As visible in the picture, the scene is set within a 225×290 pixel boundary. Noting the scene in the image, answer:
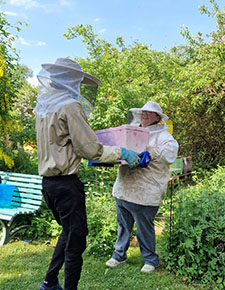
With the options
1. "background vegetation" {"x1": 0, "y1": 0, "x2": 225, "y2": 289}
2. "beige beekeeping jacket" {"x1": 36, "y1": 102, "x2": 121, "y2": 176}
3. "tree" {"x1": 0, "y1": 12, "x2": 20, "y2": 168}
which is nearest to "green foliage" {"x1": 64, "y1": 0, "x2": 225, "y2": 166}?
"background vegetation" {"x1": 0, "y1": 0, "x2": 225, "y2": 289}

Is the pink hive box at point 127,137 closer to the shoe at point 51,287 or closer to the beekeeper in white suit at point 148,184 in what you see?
the beekeeper in white suit at point 148,184

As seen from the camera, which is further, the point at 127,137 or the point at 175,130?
the point at 175,130

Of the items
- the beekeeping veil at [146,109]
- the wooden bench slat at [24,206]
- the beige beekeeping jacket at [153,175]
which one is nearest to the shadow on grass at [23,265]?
the wooden bench slat at [24,206]

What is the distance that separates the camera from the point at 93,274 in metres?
3.09

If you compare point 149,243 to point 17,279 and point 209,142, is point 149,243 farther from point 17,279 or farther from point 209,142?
point 209,142

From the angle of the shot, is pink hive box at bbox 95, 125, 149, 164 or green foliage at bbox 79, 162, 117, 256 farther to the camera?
green foliage at bbox 79, 162, 117, 256

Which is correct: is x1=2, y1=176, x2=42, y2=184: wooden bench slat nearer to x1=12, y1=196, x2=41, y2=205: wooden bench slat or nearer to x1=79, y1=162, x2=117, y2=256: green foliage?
x1=12, y1=196, x2=41, y2=205: wooden bench slat

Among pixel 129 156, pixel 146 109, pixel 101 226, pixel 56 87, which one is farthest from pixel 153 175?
pixel 56 87

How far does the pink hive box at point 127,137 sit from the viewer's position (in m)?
2.62

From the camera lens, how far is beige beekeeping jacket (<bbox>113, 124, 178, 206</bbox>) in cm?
292

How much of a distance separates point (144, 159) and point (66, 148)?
796 mm

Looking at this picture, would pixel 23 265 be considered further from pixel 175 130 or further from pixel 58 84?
pixel 175 130

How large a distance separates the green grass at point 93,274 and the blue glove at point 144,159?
1.21 meters

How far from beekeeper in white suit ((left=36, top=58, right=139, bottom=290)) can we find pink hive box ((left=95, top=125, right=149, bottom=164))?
0.26 m
